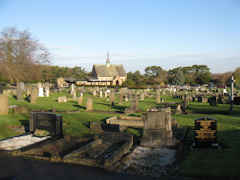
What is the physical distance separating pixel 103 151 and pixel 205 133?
4.15 m

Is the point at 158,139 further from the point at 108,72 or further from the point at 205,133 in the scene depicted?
the point at 108,72

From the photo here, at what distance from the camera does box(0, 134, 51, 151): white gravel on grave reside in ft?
32.0

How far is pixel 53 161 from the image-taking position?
803 cm

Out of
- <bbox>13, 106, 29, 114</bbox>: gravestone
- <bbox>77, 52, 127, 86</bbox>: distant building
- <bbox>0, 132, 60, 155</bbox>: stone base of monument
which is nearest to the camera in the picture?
<bbox>0, 132, 60, 155</bbox>: stone base of monument

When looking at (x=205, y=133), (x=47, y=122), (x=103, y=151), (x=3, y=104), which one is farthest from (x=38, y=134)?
(x=3, y=104)

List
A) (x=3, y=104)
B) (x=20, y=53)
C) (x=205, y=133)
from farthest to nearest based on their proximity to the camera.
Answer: (x=20, y=53) → (x=3, y=104) → (x=205, y=133)

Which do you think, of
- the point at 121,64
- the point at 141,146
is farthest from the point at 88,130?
the point at 121,64

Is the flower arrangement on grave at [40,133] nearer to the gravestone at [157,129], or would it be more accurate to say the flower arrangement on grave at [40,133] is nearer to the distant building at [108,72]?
the gravestone at [157,129]

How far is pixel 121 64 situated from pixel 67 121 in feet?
301

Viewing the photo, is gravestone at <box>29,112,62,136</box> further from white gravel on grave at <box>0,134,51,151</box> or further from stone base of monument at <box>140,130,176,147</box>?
stone base of monument at <box>140,130,176,147</box>

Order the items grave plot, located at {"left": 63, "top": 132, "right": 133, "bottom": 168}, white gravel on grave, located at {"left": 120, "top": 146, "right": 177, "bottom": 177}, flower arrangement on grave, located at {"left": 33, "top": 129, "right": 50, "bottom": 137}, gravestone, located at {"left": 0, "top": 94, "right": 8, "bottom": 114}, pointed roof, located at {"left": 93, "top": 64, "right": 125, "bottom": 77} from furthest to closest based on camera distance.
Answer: pointed roof, located at {"left": 93, "top": 64, "right": 125, "bottom": 77} < gravestone, located at {"left": 0, "top": 94, "right": 8, "bottom": 114} < flower arrangement on grave, located at {"left": 33, "top": 129, "right": 50, "bottom": 137} < grave plot, located at {"left": 63, "top": 132, "right": 133, "bottom": 168} < white gravel on grave, located at {"left": 120, "top": 146, "right": 177, "bottom": 177}

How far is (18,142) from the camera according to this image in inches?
404

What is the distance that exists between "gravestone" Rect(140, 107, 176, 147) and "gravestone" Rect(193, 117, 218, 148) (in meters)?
1.16

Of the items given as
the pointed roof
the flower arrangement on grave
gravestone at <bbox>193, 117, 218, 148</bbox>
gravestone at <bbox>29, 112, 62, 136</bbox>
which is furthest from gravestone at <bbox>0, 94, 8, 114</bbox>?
the pointed roof
